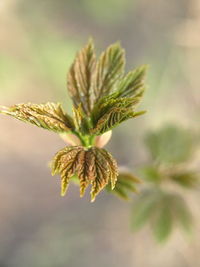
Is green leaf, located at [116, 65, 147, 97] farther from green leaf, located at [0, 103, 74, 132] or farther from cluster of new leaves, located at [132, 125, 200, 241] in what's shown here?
cluster of new leaves, located at [132, 125, 200, 241]

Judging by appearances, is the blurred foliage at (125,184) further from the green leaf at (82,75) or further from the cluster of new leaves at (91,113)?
the green leaf at (82,75)

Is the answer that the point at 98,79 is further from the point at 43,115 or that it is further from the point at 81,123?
the point at 43,115

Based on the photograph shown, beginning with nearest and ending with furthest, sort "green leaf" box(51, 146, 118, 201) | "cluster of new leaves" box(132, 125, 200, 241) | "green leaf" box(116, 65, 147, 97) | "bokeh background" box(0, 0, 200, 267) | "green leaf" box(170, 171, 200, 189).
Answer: "green leaf" box(51, 146, 118, 201)
"green leaf" box(116, 65, 147, 97)
"green leaf" box(170, 171, 200, 189)
"cluster of new leaves" box(132, 125, 200, 241)
"bokeh background" box(0, 0, 200, 267)

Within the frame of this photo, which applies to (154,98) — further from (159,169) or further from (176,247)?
(159,169)

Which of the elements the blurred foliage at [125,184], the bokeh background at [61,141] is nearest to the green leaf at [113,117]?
the blurred foliage at [125,184]

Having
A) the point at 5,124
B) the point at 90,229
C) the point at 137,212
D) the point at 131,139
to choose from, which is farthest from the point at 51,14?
the point at 137,212

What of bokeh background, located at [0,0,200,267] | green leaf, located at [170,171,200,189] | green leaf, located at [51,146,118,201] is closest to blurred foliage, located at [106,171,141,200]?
green leaf, located at [51,146,118,201]

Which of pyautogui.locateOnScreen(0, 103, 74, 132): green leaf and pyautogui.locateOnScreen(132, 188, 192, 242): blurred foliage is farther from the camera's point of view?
pyautogui.locateOnScreen(132, 188, 192, 242): blurred foliage
